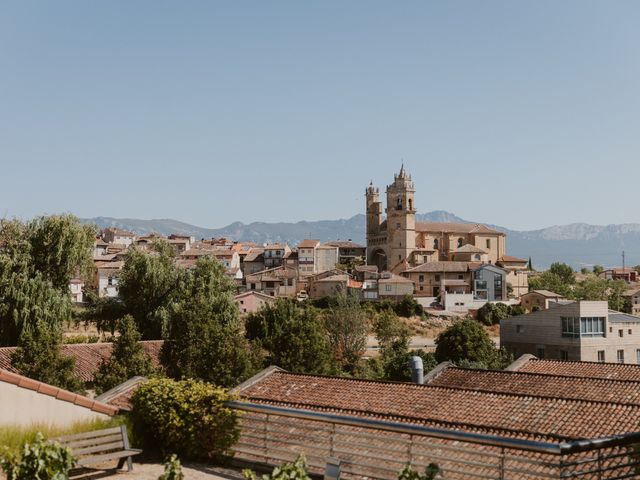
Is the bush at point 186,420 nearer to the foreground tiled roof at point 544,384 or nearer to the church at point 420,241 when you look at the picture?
the foreground tiled roof at point 544,384

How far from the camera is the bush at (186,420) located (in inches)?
413

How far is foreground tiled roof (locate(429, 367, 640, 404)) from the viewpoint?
20.7 meters

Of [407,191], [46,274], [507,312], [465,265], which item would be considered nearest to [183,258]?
[407,191]

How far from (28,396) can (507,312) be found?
72.7m

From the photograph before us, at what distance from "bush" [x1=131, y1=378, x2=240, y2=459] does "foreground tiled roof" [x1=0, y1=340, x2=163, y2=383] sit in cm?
2103

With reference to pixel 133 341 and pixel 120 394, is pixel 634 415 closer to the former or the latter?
pixel 120 394

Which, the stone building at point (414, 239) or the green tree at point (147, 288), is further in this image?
the stone building at point (414, 239)

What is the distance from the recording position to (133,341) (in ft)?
96.9

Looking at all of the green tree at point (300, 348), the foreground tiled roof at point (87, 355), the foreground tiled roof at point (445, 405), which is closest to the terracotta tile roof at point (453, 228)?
the green tree at point (300, 348)

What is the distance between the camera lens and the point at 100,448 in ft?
31.4

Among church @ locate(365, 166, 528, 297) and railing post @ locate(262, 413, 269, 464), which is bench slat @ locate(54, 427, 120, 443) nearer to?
railing post @ locate(262, 413, 269, 464)

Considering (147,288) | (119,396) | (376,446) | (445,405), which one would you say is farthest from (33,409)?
(147,288)

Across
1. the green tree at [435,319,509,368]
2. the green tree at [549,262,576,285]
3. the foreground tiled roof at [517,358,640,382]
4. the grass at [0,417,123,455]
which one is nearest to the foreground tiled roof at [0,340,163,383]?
the foreground tiled roof at [517,358,640,382]

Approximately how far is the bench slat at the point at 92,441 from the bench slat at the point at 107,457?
0.68 feet
